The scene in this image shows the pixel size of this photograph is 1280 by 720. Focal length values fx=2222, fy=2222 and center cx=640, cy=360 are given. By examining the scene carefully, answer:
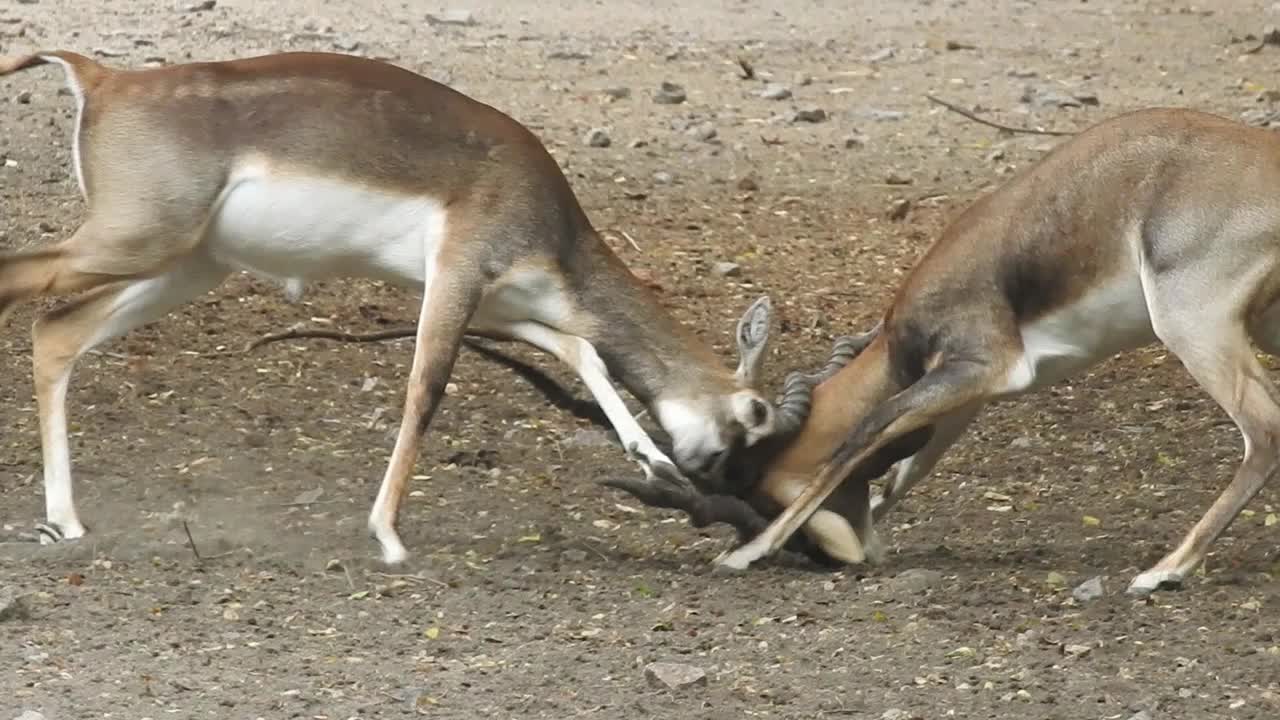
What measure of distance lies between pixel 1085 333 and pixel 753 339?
39.4 inches

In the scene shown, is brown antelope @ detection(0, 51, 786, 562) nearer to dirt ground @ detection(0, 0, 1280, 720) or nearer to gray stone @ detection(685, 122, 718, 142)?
dirt ground @ detection(0, 0, 1280, 720)

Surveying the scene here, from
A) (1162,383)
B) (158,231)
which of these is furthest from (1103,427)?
(158,231)

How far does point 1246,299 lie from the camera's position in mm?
5867

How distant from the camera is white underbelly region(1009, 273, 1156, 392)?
6062 mm

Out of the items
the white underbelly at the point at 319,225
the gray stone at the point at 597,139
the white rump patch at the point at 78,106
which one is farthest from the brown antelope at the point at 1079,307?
the gray stone at the point at 597,139

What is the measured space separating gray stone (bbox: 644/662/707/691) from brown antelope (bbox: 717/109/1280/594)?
1070 millimetres

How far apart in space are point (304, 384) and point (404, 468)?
1.85 m

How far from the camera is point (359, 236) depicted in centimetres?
636

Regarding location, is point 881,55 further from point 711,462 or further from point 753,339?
point 711,462

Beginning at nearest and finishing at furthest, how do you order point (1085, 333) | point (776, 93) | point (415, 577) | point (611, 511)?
point (415, 577) → point (1085, 333) → point (611, 511) → point (776, 93)

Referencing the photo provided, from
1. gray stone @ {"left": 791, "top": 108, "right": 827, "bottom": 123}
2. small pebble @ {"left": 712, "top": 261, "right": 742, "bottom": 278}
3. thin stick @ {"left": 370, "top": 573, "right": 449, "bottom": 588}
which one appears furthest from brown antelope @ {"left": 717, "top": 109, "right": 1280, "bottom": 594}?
gray stone @ {"left": 791, "top": 108, "right": 827, "bottom": 123}

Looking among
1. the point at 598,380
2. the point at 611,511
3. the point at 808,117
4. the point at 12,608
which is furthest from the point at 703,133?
the point at 12,608

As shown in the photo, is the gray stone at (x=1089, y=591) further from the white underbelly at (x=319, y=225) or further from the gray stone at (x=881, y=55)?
the gray stone at (x=881, y=55)

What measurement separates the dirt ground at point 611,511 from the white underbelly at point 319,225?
781 mm
